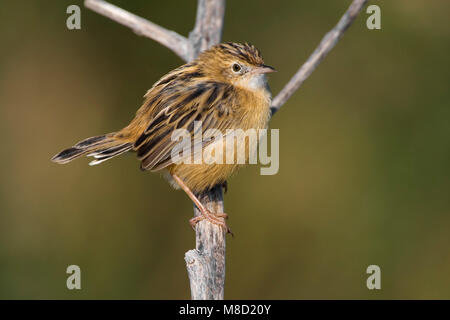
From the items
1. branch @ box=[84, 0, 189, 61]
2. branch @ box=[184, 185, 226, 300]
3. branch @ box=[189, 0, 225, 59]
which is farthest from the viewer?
branch @ box=[84, 0, 189, 61]

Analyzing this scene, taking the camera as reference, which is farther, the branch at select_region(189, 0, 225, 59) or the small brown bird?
the branch at select_region(189, 0, 225, 59)

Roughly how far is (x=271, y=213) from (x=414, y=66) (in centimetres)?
223

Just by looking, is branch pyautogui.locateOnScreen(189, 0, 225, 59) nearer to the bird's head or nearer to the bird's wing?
the bird's head

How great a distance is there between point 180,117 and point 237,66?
686mm

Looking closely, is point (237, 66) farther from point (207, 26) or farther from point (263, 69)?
point (207, 26)

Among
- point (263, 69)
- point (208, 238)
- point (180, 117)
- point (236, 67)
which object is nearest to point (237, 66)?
point (236, 67)

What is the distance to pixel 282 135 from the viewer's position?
6.80m

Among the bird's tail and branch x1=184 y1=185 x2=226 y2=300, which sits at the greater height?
the bird's tail

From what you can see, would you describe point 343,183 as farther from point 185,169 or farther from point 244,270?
point 185,169

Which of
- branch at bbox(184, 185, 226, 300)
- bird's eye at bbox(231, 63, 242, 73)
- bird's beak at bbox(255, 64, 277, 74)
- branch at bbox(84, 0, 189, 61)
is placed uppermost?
branch at bbox(84, 0, 189, 61)

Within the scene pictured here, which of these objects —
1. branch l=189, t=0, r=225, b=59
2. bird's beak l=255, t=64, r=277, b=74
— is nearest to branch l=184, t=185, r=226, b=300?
bird's beak l=255, t=64, r=277, b=74

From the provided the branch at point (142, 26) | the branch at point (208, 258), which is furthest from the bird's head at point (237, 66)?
the branch at point (208, 258)

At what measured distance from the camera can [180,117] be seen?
4941mm

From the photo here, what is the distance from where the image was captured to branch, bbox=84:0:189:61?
589 centimetres
